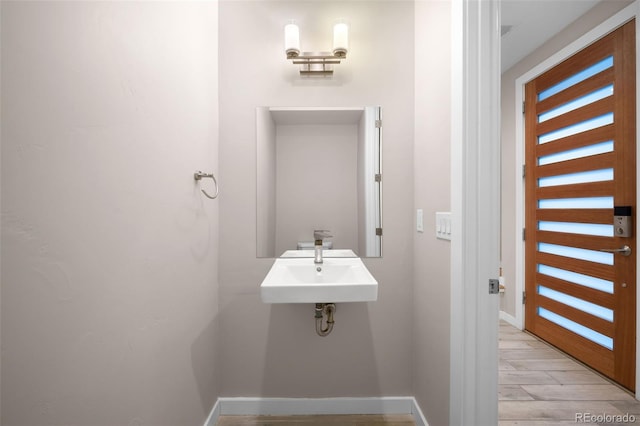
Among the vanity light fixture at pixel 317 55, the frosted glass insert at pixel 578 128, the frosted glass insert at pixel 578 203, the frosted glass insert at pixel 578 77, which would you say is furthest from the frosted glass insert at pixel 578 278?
the vanity light fixture at pixel 317 55

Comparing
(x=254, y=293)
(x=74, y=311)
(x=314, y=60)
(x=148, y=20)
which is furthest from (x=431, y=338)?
(x=148, y=20)

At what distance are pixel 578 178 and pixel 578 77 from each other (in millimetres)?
769

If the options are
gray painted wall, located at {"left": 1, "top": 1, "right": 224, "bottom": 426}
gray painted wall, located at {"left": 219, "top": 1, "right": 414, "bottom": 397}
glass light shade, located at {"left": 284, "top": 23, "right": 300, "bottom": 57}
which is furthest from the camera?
gray painted wall, located at {"left": 219, "top": 1, "right": 414, "bottom": 397}

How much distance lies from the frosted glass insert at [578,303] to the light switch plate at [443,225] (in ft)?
5.46

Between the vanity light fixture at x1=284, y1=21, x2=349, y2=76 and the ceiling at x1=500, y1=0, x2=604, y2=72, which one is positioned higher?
the ceiling at x1=500, y1=0, x2=604, y2=72

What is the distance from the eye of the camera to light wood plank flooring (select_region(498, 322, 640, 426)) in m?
1.78

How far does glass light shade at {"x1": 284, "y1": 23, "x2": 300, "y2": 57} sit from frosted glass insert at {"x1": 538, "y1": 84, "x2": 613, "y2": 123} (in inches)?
83.0

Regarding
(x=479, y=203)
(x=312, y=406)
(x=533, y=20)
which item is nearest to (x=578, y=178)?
(x=533, y=20)

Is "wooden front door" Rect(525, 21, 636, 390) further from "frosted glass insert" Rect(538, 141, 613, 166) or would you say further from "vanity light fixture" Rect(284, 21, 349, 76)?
"vanity light fixture" Rect(284, 21, 349, 76)

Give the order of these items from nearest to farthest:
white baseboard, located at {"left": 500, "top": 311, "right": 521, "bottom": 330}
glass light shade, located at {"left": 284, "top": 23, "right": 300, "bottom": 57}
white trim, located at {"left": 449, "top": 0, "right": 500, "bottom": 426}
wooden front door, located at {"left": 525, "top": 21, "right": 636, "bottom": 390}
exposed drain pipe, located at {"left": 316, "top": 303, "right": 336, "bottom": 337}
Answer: white trim, located at {"left": 449, "top": 0, "right": 500, "bottom": 426}
exposed drain pipe, located at {"left": 316, "top": 303, "right": 336, "bottom": 337}
glass light shade, located at {"left": 284, "top": 23, "right": 300, "bottom": 57}
wooden front door, located at {"left": 525, "top": 21, "right": 636, "bottom": 390}
white baseboard, located at {"left": 500, "top": 311, "right": 521, "bottom": 330}

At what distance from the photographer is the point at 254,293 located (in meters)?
1.80

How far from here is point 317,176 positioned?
5.97ft

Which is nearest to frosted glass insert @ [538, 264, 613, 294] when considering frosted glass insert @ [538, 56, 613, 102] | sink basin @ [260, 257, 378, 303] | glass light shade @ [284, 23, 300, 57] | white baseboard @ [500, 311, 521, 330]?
white baseboard @ [500, 311, 521, 330]

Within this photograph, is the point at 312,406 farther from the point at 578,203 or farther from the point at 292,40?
the point at 578,203
